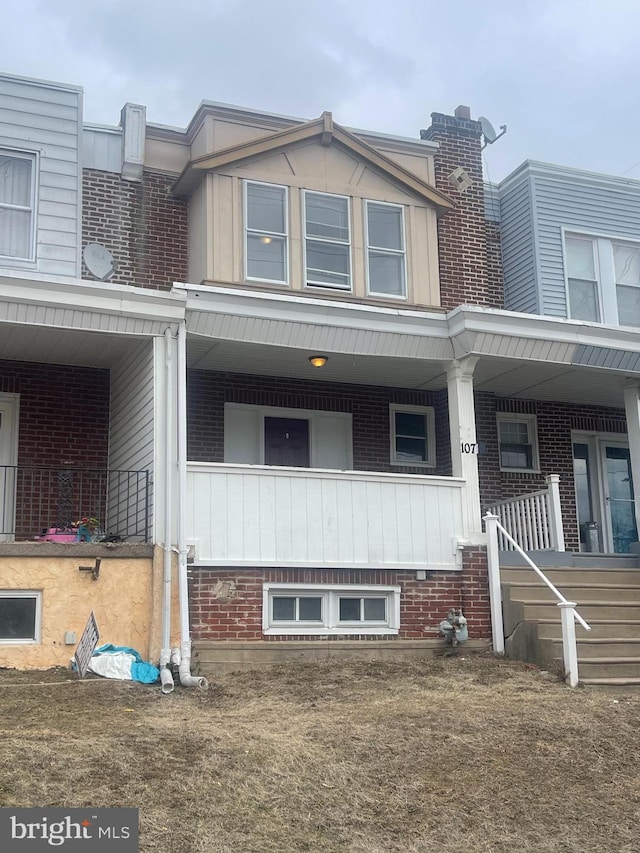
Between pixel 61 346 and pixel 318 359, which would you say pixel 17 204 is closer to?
pixel 61 346

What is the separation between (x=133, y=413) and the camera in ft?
39.1

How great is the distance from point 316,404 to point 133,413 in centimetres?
312

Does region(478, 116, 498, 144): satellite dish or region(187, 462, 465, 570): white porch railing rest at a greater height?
region(478, 116, 498, 144): satellite dish

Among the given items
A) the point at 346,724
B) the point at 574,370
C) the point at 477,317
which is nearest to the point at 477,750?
the point at 346,724

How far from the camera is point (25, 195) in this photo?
41.5 feet

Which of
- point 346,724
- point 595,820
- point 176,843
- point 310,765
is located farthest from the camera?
point 346,724

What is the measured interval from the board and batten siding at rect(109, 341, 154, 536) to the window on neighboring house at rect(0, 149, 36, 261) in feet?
6.15

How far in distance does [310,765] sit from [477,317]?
275 inches

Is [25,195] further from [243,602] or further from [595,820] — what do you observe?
[595,820]

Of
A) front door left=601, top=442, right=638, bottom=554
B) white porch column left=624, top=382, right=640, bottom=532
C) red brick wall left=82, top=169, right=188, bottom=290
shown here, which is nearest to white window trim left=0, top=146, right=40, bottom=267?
red brick wall left=82, top=169, right=188, bottom=290

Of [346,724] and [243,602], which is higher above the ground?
[243,602]

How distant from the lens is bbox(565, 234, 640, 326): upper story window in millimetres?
16047

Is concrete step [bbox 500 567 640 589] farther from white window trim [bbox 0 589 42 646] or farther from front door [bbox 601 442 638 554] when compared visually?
white window trim [bbox 0 589 42 646]

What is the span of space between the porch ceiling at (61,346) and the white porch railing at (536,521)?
16.7ft
